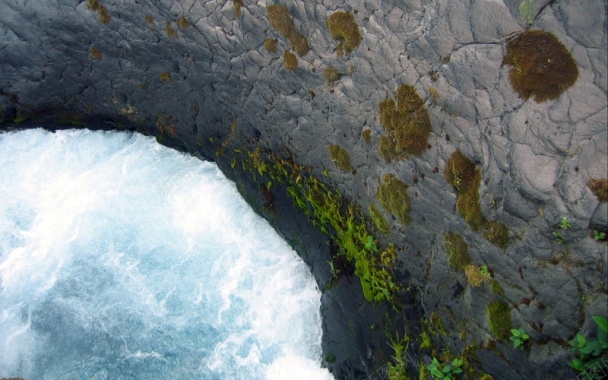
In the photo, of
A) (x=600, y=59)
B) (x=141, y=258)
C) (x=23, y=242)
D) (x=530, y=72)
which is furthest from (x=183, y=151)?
(x=600, y=59)

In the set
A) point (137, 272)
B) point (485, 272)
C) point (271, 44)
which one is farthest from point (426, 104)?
point (137, 272)

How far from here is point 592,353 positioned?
472 inches

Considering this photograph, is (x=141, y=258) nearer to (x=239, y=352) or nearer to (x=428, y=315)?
(x=239, y=352)

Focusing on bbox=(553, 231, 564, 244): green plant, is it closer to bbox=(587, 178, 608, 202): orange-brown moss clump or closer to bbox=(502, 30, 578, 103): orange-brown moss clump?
bbox=(587, 178, 608, 202): orange-brown moss clump

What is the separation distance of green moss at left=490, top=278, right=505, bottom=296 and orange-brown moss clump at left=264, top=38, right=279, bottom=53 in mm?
9683

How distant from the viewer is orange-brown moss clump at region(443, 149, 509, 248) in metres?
13.5

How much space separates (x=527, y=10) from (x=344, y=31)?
16.9 feet

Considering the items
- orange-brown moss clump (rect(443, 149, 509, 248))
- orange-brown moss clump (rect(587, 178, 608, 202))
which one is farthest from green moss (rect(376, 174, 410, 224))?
orange-brown moss clump (rect(587, 178, 608, 202))

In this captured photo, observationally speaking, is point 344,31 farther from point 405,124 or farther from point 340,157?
point 340,157

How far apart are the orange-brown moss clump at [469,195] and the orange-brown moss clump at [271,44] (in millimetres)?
6896

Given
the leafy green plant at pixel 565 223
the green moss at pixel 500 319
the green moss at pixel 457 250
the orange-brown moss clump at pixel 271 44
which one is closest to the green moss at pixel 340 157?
the orange-brown moss clump at pixel 271 44

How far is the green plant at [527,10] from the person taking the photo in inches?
488

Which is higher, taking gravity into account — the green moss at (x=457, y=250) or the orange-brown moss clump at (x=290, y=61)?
the orange-brown moss clump at (x=290, y=61)

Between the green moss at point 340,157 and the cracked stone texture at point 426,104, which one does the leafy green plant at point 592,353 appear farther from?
the green moss at point 340,157
